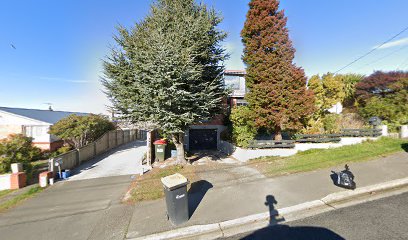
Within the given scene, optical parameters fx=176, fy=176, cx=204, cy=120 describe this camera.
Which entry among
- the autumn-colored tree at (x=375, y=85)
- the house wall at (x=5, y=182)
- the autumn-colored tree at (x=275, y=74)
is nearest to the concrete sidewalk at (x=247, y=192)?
the autumn-colored tree at (x=275, y=74)

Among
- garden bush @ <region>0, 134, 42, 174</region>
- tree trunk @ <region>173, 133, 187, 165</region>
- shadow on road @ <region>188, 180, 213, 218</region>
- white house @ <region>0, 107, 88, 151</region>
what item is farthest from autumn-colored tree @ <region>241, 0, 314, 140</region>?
white house @ <region>0, 107, 88, 151</region>

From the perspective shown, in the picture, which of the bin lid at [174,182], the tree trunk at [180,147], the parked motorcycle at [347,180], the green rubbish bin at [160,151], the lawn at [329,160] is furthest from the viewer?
the green rubbish bin at [160,151]

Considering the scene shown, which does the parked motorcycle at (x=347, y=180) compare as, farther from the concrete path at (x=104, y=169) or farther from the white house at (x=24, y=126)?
the white house at (x=24, y=126)

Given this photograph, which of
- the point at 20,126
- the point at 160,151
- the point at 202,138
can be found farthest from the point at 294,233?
the point at 20,126

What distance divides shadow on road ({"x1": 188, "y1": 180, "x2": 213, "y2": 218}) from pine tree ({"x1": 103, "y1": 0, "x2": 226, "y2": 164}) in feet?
8.44

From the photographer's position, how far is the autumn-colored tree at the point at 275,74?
10.0 m

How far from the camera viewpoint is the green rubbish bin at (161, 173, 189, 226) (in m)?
4.09

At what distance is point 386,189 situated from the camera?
17.1 ft

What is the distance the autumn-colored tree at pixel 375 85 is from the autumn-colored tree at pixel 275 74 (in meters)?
19.0

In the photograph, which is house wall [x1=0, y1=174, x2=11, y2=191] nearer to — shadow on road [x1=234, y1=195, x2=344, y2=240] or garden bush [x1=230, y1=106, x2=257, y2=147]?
shadow on road [x1=234, y1=195, x2=344, y2=240]

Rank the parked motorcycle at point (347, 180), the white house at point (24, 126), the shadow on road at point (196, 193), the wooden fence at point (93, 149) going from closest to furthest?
the shadow on road at point (196, 193), the parked motorcycle at point (347, 180), the wooden fence at point (93, 149), the white house at point (24, 126)

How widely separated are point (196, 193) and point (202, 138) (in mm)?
8984

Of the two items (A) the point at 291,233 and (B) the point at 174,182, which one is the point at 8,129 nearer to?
(B) the point at 174,182

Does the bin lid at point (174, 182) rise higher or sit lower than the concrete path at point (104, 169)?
higher
